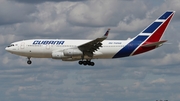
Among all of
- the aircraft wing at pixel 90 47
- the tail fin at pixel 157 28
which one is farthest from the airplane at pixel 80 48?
the tail fin at pixel 157 28

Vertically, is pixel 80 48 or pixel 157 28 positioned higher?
pixel 157 28

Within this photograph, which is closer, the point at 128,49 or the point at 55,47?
the point at 55,47

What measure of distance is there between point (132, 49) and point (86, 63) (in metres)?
9.46

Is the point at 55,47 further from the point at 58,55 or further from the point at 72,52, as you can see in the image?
the point at 72,52

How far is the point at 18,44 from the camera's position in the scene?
112 metres

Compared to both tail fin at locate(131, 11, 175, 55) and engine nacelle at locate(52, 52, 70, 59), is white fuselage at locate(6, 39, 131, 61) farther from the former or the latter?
tail fin at locate(131, 11, 175, 55)

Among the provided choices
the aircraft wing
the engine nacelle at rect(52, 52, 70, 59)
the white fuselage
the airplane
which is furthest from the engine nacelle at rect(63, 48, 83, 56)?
the white fuselage

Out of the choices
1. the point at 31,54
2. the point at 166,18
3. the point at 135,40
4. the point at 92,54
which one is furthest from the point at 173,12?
the point at 31,54

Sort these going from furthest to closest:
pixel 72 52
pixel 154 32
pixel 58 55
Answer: pixel 154 32, pixel 58 55, pixel 72 52

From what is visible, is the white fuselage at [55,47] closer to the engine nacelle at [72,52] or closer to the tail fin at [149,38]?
the tail fin at [149,38]

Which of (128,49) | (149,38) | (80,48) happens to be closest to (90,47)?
(80,48)

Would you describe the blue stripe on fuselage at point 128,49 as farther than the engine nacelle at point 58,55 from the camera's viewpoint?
Yes

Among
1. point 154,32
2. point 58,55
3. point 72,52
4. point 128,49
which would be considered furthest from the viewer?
point 154,32

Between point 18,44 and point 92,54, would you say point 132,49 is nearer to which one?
point 92,54
